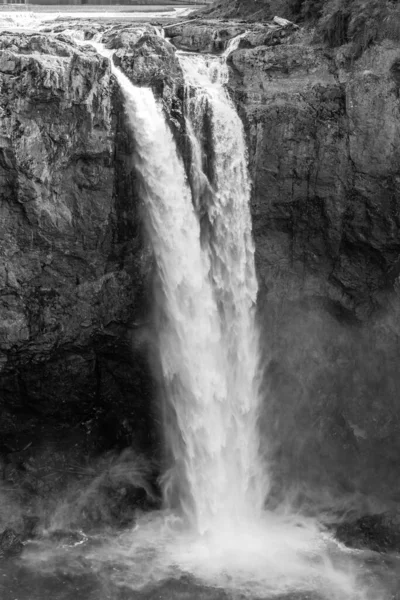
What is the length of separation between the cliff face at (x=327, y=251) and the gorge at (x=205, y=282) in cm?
7

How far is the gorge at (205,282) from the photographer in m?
25.1

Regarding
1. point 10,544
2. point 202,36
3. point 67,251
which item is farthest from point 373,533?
point 202,36

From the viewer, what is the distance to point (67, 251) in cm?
2577

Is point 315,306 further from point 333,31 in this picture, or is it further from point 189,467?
point 333,31

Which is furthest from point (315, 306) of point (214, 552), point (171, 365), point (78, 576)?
point (78, 576)

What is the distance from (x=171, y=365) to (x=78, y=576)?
7.40m

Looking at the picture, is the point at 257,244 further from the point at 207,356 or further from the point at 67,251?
the point at 67,251

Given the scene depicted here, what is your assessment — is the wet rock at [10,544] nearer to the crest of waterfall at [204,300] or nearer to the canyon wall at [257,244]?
the canyon wall at [257,244]

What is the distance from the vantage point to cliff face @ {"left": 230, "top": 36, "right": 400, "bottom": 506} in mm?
26734

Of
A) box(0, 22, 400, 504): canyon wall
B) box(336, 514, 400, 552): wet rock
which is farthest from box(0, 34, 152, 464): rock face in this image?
box(336, 514, 400, 552): wet rock

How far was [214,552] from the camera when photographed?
987 inches

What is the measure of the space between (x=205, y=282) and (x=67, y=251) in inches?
184

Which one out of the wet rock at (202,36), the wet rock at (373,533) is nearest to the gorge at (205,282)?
the wet rock at (202,36)

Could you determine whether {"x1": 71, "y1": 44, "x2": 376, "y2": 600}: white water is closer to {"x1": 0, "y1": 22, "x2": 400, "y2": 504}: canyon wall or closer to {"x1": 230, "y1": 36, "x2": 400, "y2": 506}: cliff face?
{"x1": 0, "y1": 22, "x2": 400, "y2": 504}: canyon wall
